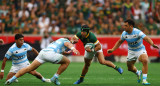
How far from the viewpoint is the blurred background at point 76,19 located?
1008 inches

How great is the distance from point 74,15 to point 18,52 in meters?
14.3

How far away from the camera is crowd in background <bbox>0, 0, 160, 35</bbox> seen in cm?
2573

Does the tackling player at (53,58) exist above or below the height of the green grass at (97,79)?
above

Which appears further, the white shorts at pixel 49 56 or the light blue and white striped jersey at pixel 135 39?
the light blue and white striped jersey at pixel 135 39

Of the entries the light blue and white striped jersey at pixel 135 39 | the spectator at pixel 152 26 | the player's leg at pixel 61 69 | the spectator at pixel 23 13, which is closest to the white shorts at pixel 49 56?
the player's leg at pixel 61 69

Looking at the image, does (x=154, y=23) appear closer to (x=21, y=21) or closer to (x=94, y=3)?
(x=94, y=3)

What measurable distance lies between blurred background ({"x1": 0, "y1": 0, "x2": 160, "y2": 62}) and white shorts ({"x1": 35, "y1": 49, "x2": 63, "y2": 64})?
1347 cm

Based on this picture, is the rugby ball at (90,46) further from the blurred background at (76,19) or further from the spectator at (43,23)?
the spectator at (43,23)

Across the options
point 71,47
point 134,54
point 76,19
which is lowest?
point 76,19

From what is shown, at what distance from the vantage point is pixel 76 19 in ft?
86.2

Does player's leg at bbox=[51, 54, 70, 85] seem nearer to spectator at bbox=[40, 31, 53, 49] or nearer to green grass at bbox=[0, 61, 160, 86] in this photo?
green grass at bbox=[0, 61, 160, 86]

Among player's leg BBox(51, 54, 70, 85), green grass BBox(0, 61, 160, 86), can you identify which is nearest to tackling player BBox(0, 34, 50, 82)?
green grass BBox(0, 61, 160, 86)

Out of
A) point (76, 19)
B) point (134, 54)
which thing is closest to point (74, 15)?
point (76, 19)

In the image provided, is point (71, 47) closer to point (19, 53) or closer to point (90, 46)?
point (90, 46)
